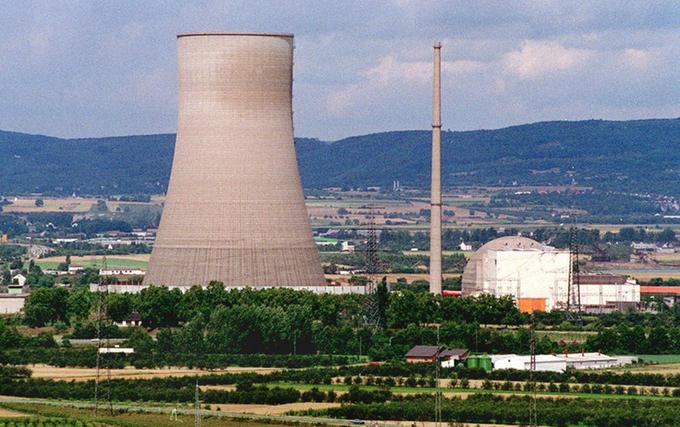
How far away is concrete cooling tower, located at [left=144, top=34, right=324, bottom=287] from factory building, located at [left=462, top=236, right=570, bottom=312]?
43.3 ft

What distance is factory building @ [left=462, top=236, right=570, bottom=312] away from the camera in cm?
7275

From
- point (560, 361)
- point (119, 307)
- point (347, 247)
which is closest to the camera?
point (560, 361)

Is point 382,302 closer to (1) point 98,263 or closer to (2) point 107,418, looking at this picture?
(2) point 107,418

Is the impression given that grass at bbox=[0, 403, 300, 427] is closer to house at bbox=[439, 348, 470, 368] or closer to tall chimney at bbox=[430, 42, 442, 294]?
house at bbox=[439, 348, 470, 368]

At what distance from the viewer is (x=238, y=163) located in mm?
60844

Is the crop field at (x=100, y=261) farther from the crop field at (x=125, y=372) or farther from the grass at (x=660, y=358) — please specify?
the crop field at (x=125, y=372)

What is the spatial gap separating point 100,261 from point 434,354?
59.8 metres

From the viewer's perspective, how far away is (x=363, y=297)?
6412 centimetres

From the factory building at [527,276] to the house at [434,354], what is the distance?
19.1m

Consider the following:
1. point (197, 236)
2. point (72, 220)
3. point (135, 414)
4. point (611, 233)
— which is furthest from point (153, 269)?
point (72, 220)

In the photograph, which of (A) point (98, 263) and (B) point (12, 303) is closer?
(B) point (12, 303)

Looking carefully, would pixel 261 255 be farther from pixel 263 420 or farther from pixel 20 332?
pixel 263 420

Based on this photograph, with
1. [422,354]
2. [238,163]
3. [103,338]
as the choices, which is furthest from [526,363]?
[238,163]

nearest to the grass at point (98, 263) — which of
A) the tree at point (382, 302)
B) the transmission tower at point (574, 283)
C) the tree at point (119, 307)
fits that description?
the transmission tower at point (574, 283)
